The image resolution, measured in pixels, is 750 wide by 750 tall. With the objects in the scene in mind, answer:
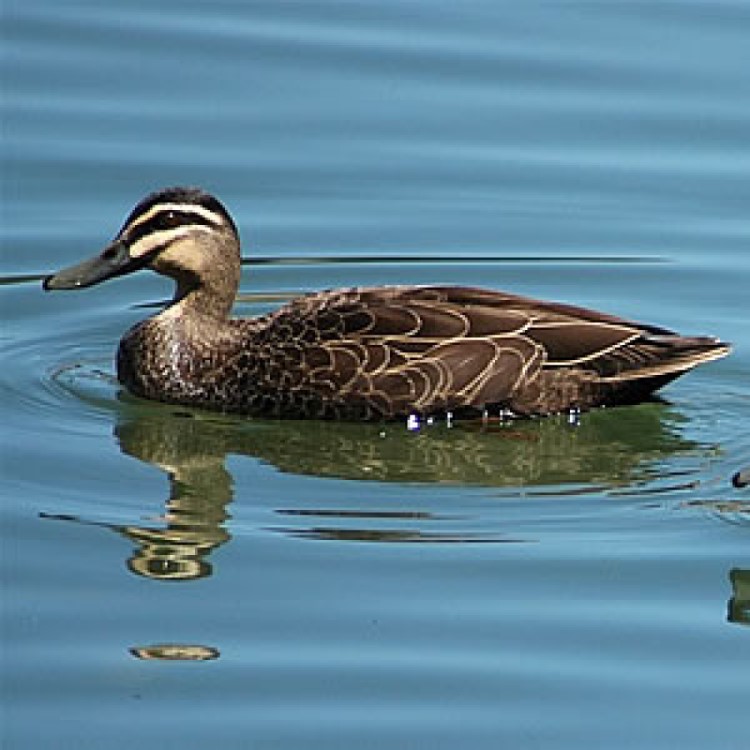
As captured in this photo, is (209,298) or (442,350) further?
(209,298)

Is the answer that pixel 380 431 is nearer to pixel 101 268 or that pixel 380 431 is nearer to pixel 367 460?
pixel 367 460

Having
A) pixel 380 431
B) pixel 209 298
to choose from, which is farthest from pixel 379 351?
pixel 209 298

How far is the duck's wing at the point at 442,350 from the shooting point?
11219 millimetres

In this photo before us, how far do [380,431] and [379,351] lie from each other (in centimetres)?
33

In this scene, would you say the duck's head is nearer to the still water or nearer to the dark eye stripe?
the dark eye stripe

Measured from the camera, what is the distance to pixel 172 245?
11.7 meters

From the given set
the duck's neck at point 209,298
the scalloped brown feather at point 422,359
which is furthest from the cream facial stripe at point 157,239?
the scalloped brown feather at point 422,359

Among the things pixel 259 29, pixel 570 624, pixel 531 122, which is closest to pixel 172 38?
pixel 259 29

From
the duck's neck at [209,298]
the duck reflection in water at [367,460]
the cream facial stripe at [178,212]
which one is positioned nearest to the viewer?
the duck reflection in water at [367,460]

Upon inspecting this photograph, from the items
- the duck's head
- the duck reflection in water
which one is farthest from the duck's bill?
the duck reflection in water

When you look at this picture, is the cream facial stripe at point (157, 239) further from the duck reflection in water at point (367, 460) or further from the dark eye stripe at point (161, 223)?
the duck reflection in water at point (367, 460)

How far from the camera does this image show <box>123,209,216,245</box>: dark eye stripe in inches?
456

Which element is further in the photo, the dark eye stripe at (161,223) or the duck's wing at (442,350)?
the dark eye stripe at (161,223)

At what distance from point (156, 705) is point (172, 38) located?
8.00m
